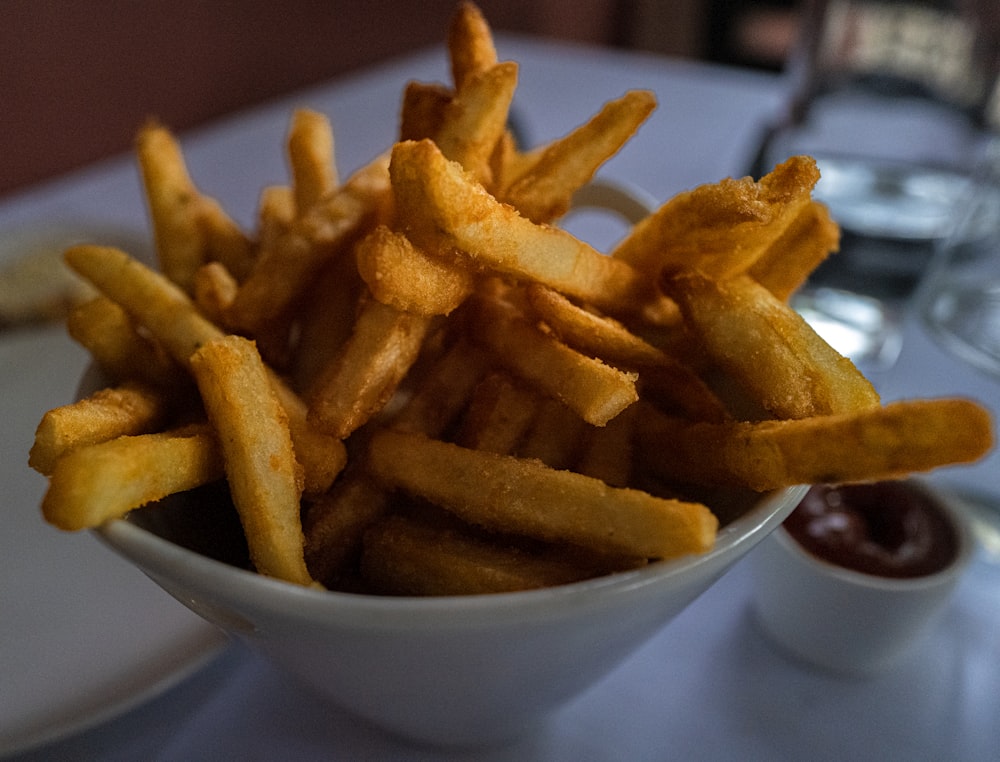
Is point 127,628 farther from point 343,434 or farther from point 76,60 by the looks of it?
point 76,60

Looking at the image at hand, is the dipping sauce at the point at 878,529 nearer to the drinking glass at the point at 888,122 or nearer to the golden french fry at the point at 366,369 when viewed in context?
the golden french fry at the point at 366,369

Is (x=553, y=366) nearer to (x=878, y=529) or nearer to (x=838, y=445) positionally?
(x=838, y=445)

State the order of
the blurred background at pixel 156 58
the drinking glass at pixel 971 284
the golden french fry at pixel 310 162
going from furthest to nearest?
the blurred background at pixel 156 58 < the drinking glass at pixel 971 284 < the golden french fry at pixel 310 162

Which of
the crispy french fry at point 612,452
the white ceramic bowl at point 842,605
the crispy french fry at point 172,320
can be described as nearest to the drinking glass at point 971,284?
the white ceramic bowl at point 842,605

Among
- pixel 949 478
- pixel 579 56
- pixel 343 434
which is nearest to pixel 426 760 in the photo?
pixel 343 434

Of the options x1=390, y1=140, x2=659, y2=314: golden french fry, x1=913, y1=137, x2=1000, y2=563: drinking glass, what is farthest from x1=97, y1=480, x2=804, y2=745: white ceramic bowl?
x1=913, y1=137, x2=1000, y2=563: drinking glass
